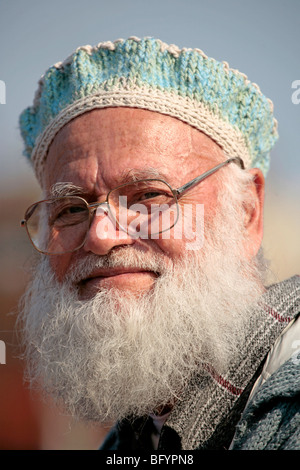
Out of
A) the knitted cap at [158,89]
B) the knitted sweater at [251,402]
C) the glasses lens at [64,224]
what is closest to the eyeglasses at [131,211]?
the glasses lens at [64,224]

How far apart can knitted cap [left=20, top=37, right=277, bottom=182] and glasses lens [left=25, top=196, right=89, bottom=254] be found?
0.38m

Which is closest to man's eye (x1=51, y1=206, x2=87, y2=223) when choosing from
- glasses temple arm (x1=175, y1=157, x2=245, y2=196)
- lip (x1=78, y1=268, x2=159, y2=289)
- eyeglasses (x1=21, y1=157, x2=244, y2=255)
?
eyeglasses (x1=21, y1=157, x2=244, y2=255)

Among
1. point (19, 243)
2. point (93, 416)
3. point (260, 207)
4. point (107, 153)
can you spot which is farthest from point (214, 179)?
point (19, 243)

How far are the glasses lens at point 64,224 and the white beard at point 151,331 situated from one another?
0.54 feet

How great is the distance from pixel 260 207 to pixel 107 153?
0.92m

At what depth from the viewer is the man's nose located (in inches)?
79.7

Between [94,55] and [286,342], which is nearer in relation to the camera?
[286,342]

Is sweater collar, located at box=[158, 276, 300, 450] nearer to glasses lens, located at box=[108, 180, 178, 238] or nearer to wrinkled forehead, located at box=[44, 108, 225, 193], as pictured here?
glasses lens, located at box=[108, 180, 178, 238]

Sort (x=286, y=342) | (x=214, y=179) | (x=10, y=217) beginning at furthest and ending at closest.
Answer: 1. (x=10, y=217)
2. (x=214, y=179)
3. (x=286, y=342)

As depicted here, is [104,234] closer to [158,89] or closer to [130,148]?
[130,148]

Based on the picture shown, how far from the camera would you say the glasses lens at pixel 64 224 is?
2.23 meters

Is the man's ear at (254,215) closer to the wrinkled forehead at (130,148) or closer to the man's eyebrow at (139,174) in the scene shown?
the wrinkled forehead at (130,148)

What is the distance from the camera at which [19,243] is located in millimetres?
3318
